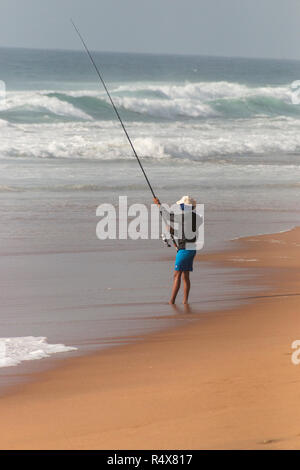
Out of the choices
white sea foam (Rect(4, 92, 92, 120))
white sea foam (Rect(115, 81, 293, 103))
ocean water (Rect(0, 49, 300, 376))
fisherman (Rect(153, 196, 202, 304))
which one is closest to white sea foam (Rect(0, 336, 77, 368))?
ocean water (Rect(0, 49, 300, 376))

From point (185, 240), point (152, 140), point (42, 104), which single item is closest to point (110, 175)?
point (152, 140)

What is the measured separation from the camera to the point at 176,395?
4.02 metres

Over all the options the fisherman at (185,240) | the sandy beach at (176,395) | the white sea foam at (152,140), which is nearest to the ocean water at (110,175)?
the white sea foam at (152,140)

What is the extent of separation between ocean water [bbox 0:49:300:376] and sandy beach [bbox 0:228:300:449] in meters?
0.50

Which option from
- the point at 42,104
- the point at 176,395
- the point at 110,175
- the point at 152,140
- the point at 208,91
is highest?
the point at 208,91

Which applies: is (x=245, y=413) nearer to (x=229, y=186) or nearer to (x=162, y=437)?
(x=162, y=437)

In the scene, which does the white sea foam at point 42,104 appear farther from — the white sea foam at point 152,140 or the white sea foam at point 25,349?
the white sea foam at point 25,349

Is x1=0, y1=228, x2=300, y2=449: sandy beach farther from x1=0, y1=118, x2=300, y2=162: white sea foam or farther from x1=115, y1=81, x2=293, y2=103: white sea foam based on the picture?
x1=115, y1=81, x2=293, y2=103: white sea foam

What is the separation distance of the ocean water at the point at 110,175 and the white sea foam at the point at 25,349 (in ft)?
0.42

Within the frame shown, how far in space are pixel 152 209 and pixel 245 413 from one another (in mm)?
7702

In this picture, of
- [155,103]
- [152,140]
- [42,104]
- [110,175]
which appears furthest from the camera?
[155,103]

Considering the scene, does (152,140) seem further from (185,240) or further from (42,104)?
(185,240)

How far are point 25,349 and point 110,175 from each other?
10.1 meters

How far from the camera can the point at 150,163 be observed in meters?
17.4
